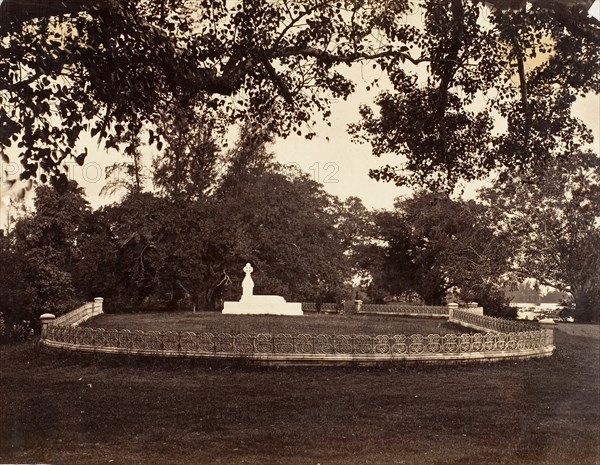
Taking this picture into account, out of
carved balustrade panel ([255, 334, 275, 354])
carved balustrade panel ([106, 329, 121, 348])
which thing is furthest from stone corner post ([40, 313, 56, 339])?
carved balustrade panel ([255, 334, 275, 354])

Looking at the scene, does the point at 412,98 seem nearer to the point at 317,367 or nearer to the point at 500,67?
the point at 500,67

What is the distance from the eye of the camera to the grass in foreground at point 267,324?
58.7 ft

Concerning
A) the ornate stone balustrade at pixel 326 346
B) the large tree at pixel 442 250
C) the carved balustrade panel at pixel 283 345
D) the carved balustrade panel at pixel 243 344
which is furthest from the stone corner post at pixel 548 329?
the carved balustrade panel at pixel 243 344

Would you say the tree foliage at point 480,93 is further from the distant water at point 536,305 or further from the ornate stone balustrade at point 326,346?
the ornate stone balustrade at point 326,346

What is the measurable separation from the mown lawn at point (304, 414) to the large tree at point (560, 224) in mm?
1307

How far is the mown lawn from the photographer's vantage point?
766cm

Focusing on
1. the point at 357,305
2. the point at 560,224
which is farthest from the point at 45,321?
the point at 357,305

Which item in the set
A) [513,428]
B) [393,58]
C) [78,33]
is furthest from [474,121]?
[78,33]

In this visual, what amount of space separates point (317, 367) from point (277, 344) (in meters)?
0.88

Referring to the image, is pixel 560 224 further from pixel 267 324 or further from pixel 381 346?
pixel 267 324

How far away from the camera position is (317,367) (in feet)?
42.2

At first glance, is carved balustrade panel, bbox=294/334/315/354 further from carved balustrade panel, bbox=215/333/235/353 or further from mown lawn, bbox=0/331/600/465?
carved balustrade panel, bbox=215/333/235/353

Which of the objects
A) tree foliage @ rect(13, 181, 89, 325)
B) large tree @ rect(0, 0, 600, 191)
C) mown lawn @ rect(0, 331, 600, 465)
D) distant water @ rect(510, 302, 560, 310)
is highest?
large tree @ rect(0, 0, 600, 191)

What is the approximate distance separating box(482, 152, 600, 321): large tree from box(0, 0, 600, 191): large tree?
0.58 m
